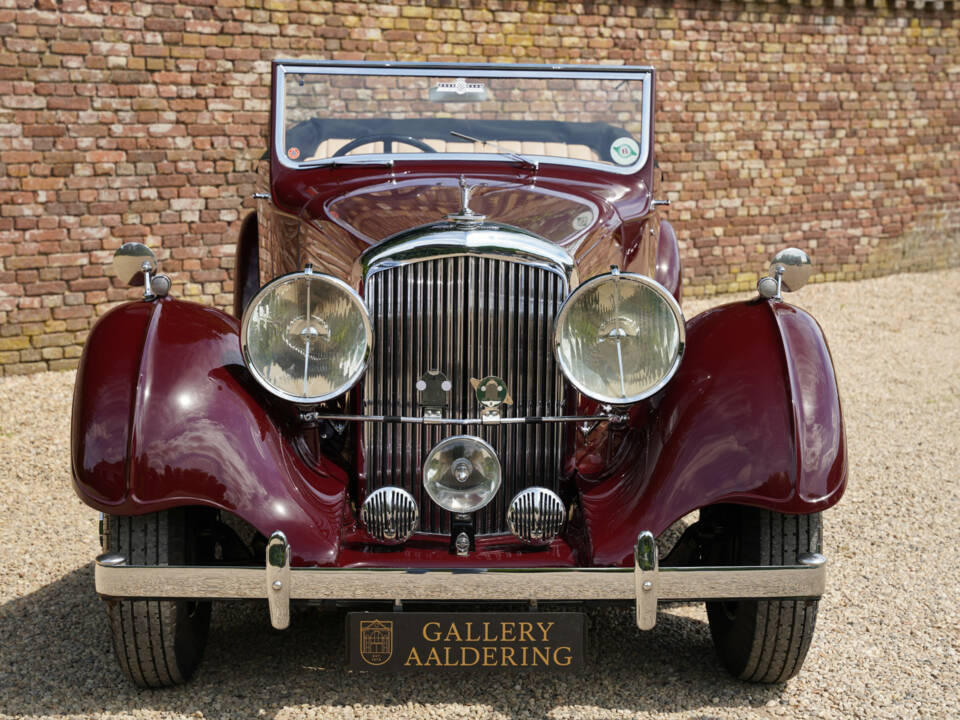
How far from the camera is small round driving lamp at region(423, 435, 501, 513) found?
2676mm

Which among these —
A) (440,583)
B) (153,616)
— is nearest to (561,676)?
(440,583)

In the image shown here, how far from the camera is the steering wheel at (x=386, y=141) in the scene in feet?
12.4

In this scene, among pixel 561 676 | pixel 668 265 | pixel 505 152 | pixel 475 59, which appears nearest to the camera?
pixel 561 676

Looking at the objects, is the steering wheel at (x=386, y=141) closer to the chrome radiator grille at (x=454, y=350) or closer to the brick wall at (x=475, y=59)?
the chrome radiator grille at (x=454, y=350)

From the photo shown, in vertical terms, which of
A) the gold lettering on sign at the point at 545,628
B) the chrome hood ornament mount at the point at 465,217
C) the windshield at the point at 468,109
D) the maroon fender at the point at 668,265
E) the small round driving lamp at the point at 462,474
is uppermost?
the windshield at the point at 468,109

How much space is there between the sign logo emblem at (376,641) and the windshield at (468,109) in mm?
1843

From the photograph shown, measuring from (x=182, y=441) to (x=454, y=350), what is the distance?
0.73 meters

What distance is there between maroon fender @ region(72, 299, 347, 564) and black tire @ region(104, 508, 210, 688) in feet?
0.35

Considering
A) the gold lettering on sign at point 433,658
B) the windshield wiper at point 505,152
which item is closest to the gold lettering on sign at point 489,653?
the gold lettering on sign at point 433,658

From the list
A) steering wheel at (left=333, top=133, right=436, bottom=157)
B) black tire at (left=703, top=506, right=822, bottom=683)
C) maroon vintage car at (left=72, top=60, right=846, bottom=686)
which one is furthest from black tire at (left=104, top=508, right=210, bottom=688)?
steering wheel at (left=333, top=133, right=436, bottom=157)

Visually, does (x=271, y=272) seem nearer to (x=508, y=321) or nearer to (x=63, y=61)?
(x=508, y=321)

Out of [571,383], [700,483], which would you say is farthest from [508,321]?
[700,483]

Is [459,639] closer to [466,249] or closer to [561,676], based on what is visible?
[561,676]

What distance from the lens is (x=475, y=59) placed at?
26.7 feet
